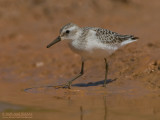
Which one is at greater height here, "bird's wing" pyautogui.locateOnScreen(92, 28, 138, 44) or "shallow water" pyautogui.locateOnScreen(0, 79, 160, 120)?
"bird's wing" pyautogui.locateOnScreen(92, 28, 138, 44)

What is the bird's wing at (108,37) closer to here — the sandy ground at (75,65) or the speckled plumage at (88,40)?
the speckled plumage at (88,40)

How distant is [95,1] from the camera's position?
1456 centimetres

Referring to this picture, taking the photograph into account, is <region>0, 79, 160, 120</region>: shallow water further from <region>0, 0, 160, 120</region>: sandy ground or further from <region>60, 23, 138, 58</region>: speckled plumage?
<region>60, 23, 138, 58</region>: speckled plumage

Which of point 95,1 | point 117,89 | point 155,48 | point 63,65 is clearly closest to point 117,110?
point 117,89

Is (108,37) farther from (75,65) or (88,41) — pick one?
(75,65)

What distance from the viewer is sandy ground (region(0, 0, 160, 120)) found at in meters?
7.06

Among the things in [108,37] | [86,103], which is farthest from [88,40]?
[86,103]

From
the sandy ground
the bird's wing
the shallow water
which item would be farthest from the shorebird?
the sandy ground

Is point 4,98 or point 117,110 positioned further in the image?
point 4,98

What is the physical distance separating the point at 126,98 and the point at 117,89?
0.91 m

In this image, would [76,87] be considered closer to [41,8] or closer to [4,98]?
[4,98]

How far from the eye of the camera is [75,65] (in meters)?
10.9

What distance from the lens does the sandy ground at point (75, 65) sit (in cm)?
706

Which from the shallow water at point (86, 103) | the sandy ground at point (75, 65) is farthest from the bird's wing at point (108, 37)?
the shallow water at point (86, 103)
